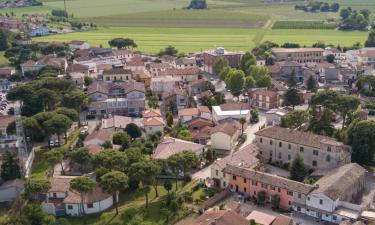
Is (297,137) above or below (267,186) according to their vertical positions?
above

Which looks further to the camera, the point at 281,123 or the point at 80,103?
the point at 80,103

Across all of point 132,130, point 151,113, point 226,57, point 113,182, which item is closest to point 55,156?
point 113,182

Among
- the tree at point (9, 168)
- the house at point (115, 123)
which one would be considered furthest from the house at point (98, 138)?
the tree at point (9, 168)

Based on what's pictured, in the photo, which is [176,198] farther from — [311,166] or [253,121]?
[253,121]

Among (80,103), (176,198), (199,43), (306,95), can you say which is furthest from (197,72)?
(176,198)

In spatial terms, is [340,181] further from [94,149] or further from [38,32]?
[38,32]

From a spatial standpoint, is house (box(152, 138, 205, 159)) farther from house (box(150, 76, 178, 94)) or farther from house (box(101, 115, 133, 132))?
house (box(150, 76, 178, 94))

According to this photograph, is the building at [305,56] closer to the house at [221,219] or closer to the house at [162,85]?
the house at [162,85]

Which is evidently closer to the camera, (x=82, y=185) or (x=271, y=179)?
(x=82, y=185)
